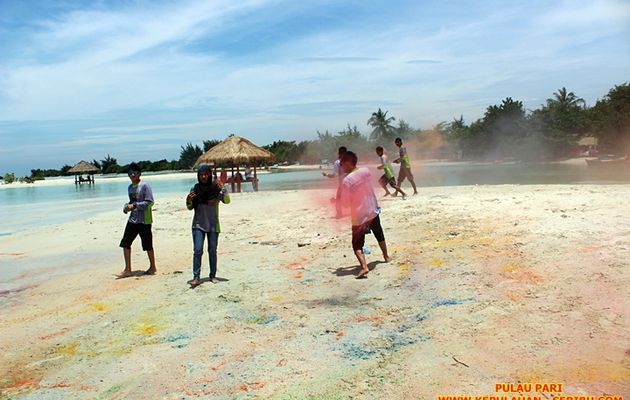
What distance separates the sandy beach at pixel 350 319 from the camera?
3.78m

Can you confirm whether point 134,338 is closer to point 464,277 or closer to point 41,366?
point 41,366

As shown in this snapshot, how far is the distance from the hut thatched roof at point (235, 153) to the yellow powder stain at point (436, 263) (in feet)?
57.0

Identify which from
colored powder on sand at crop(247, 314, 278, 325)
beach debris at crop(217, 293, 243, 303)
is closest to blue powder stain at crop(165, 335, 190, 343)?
colored powder on sand at crop(247, 314, 278, 325)

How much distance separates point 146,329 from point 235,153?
1855 centimetres

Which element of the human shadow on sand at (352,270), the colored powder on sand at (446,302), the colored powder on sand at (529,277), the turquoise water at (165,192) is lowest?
the colored powder on sand at (446,302)

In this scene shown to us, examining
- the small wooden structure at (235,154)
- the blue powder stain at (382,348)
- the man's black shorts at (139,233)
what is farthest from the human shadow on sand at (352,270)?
the small wooden structure at (235,154)

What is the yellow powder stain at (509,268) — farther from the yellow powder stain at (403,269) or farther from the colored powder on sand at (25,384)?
the colored powder on sand at (25,384)

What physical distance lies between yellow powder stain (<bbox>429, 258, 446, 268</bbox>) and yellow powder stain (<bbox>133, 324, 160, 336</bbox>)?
11.6 feet

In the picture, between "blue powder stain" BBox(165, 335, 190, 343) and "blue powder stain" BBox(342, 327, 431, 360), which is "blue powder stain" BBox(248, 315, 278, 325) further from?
"blue powder stain" BBox(342, 327, 431, 360)

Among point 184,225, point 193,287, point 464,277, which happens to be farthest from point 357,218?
point 184,225

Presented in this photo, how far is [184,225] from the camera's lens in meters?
13.1

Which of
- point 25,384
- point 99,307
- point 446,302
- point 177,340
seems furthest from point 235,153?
point 25,384

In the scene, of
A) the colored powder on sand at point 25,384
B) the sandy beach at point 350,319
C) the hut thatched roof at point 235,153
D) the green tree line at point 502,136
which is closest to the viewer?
the sandy beach at point 350,319

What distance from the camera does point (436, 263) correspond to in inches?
259
